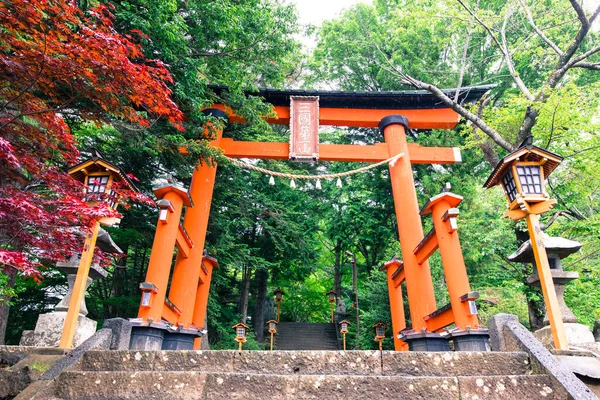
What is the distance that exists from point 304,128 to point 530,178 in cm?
495

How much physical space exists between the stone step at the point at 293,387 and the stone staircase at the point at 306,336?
10564 millimetres

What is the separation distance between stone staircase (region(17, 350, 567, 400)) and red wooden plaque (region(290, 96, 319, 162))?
5.52 metres

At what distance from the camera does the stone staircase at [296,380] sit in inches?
97.0

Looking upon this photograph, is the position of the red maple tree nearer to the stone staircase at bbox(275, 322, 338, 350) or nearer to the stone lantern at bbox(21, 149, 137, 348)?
the stone lantern at bbox(21, 149, 137, 348)

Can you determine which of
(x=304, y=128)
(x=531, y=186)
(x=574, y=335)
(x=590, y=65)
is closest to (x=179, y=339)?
(x=304, y=128)

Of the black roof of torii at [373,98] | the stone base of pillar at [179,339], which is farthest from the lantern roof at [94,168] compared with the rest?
the black roof of torii at [373,98]

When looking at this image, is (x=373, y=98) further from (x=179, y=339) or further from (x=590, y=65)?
(x=179, y=339)

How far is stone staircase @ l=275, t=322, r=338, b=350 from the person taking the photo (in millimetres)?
12867

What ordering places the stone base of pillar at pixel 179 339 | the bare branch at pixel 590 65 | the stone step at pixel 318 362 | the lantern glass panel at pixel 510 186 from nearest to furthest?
the stone step at pixel 318 362
the lantern glass panel at pixel 510 186
the stone base of pillar at pixel 179 339
the bare branch at pixel 590 65

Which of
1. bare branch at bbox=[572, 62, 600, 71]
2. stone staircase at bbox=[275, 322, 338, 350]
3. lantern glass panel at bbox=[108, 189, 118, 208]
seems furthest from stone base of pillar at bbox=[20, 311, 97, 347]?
stone staircase at bbox=[275, 322, 338, 350]

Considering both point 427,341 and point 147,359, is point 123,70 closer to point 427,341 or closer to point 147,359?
point 147,359

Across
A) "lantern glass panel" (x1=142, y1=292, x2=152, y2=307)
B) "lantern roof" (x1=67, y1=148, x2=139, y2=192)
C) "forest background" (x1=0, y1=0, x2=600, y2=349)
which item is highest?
"forest background" (x1=0, y1=0, x2=600, y2=349)

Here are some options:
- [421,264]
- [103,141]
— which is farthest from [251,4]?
[421,264]

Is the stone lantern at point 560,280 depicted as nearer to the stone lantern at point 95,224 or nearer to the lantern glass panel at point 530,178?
the lantern glass panel at point 530,178
